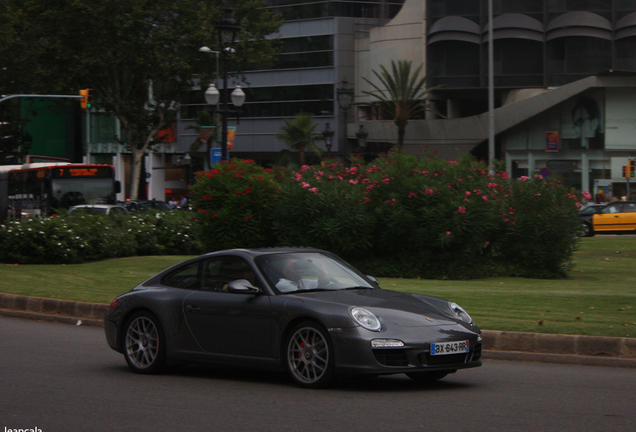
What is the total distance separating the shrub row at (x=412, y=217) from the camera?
60.4 ft

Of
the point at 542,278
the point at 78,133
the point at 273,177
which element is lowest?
the point at 542,278

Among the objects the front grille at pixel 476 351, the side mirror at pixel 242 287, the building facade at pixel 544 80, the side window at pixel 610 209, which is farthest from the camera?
the building facade at pixel 544 80

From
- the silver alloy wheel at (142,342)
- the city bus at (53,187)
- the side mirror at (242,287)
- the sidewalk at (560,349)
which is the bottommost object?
the sidewalk at (560,349)

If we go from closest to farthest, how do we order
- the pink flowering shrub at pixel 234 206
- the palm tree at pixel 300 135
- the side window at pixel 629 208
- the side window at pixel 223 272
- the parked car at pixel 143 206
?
the side window at pixel 223 272 → the pink flowering shrub at pixel 234 206 → the side window at pixel 629 208 → the parked car at pixel 143 206 → the palm tree at pixel 300 135

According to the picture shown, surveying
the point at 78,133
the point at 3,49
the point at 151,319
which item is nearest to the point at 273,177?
the point at 151,319

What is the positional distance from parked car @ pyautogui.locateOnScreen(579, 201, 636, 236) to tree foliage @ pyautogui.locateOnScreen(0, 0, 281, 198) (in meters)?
19.2

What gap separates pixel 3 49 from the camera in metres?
49.0

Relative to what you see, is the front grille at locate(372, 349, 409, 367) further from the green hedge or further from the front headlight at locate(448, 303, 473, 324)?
the green hedge

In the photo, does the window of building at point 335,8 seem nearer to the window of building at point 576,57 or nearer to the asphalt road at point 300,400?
the window of building at point 576,57

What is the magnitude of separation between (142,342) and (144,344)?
0.04m

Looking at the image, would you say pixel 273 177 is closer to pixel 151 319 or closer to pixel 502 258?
pixel 502 258

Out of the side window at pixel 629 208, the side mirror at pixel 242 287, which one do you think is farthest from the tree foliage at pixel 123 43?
the side mirror at pixel 242 287

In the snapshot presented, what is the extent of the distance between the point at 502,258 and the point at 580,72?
3592cm

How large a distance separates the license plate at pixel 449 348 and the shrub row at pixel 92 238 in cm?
1662
